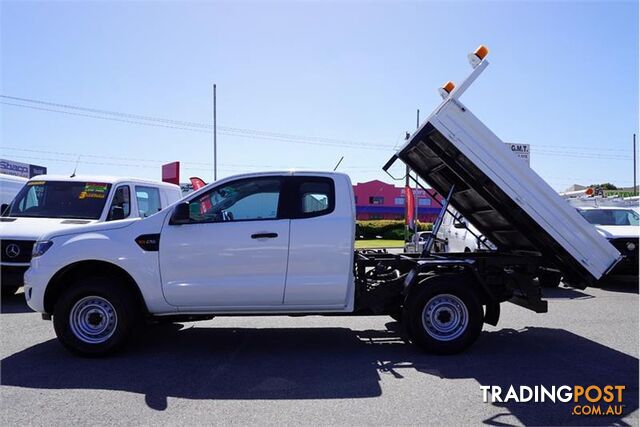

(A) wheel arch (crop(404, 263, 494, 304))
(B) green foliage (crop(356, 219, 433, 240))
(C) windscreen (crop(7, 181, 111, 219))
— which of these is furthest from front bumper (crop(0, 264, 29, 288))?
(B) green foliage (crop(356, 219, 433, 240))

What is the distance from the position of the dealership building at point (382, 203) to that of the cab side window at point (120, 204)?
39.1 meters

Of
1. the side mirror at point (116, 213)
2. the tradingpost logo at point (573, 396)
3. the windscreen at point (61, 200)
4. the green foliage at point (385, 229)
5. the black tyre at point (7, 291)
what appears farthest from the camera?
the green foliage at point (385, 229)

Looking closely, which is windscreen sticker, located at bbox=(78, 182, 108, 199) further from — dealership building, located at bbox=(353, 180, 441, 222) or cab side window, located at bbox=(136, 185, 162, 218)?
dealership building, located at bbox=(353, 180, 441, 222)

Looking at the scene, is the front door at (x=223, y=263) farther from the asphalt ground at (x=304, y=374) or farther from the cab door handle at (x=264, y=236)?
the asphalt ground at (x=304, y=374)

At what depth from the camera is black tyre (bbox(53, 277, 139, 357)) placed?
5.85 metres

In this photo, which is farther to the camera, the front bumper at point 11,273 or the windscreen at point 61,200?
the windscreen at point 61,200

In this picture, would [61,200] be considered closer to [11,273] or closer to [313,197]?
[11,273]

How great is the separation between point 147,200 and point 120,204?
799 mm

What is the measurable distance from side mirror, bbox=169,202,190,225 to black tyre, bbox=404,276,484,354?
275 cm

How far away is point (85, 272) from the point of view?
6082 millimetres

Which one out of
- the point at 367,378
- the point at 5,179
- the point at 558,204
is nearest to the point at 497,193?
the point at 558,204

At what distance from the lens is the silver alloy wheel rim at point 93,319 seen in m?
5.89

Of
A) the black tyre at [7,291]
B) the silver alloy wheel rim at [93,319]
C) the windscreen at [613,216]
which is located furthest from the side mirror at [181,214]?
the windscreen at [613,216]

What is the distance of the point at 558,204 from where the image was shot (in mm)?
6074
